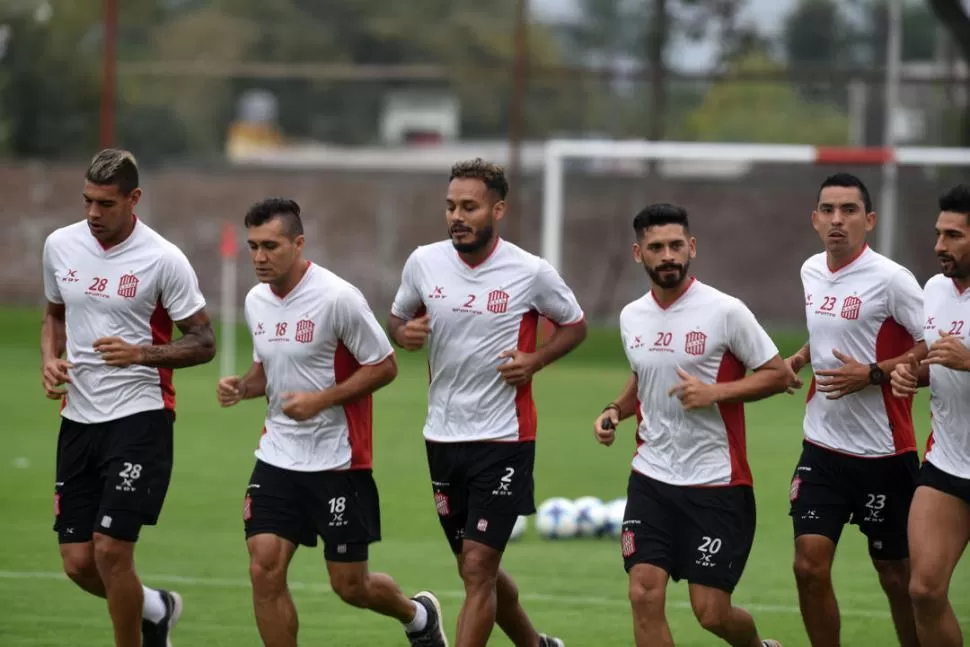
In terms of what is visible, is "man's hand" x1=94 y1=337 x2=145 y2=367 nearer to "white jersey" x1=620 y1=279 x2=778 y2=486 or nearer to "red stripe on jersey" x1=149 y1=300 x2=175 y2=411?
"red stripe on jersey" x1=149 y1=300 x2=175 y2=411

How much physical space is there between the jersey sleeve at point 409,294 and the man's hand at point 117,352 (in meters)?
1.42

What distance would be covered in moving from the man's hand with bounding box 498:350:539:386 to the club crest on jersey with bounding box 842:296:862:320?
160 cm

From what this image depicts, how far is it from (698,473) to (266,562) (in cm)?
212

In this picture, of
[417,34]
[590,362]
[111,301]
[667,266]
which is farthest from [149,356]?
[417,34]

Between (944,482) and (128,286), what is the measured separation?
413cm

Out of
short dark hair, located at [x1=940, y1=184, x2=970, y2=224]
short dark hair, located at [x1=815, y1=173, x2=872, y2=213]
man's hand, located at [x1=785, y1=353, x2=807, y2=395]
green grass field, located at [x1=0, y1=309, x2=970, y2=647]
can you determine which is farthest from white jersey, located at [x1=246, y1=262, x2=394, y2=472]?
short dark hair, located at [x1=940, y1=184, x2=970, y2=224]

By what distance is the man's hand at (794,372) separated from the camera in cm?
810

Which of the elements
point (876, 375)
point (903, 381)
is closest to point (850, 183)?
Result: point (876, 375)

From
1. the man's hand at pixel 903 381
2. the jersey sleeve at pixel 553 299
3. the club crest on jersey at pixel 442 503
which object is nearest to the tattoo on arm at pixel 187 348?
the club crest on jersey at pixel 442 503

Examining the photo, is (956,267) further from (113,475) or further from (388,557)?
(388,557)

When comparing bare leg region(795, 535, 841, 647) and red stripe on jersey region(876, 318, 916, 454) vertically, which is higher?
red stripe on jersey region(876, 318, 916, 454)

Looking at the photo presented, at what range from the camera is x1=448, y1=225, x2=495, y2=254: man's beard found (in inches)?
344

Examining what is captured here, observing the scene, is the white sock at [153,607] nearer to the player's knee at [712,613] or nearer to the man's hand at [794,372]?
the player's knee at [712,613]

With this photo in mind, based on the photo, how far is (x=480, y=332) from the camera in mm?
8742
